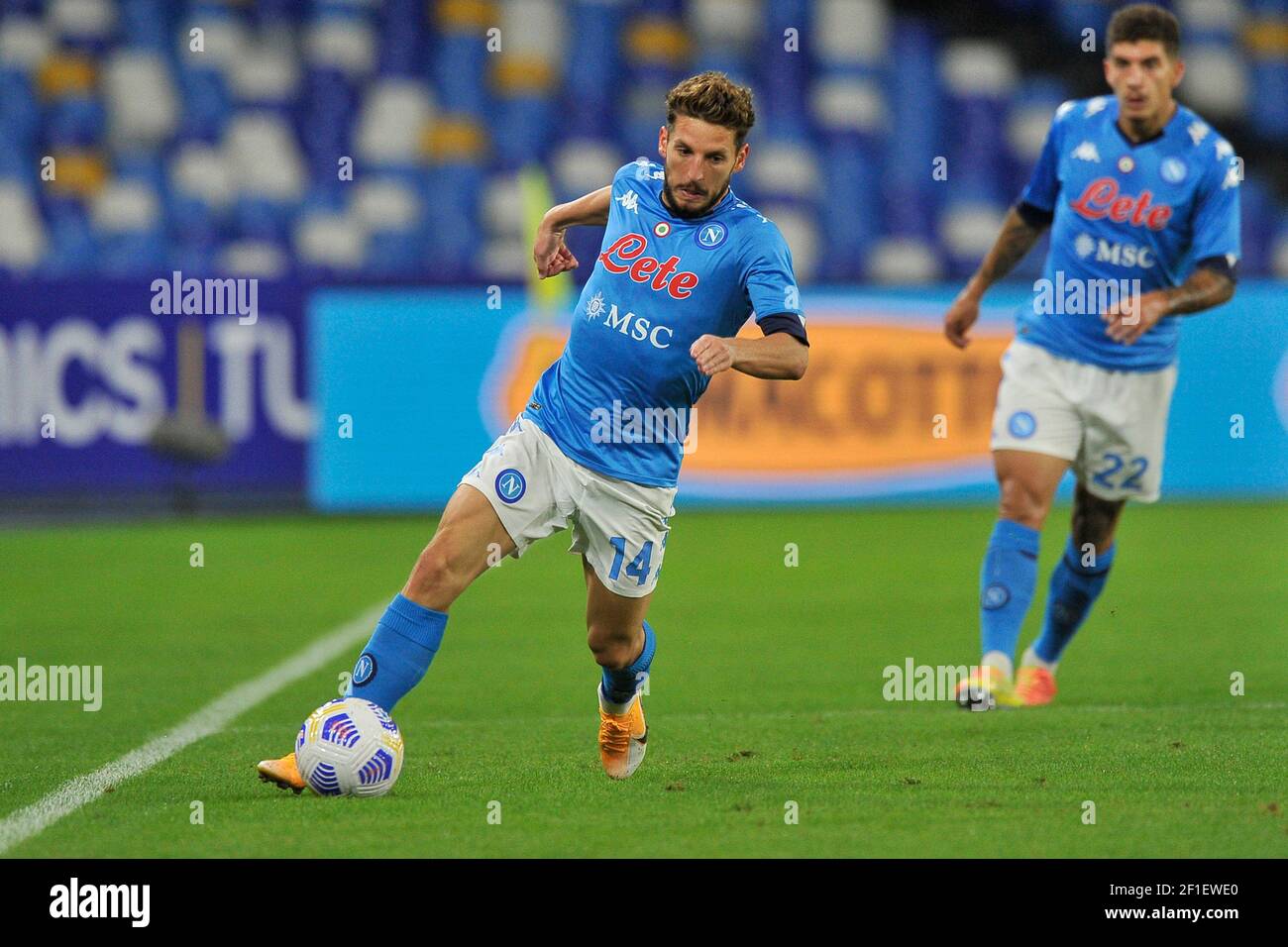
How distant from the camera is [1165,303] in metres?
6.61

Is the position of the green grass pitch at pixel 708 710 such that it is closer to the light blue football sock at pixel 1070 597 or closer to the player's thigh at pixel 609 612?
the light blue football sock at pixel 1070 597

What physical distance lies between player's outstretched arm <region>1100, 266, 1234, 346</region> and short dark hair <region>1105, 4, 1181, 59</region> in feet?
2.71

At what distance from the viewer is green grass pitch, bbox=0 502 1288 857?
478 cm

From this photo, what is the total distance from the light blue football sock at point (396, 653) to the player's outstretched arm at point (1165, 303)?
8.75 ft

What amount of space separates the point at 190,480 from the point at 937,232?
7825 mm

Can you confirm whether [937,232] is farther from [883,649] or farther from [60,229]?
[883,649]

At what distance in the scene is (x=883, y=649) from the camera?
854 centimetres

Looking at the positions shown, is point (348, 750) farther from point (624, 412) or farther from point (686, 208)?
point (686, 208)

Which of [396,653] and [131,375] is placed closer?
[396,653]

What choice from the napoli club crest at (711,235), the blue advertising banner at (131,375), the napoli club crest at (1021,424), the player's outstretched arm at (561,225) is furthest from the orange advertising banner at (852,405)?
the napoli club crest at (711,235)

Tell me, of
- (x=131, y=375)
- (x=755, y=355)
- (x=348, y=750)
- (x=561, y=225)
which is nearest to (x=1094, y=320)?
(x=561, y=225)

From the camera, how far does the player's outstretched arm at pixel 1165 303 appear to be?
21.5 feet

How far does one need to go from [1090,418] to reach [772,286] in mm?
2273
